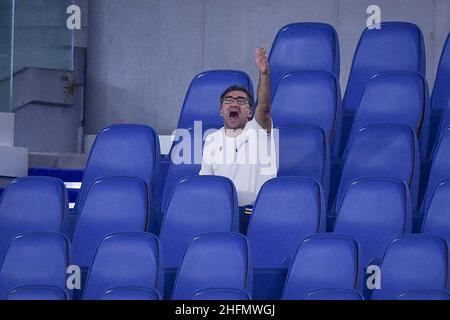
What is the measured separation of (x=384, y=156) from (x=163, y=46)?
132 centimetres

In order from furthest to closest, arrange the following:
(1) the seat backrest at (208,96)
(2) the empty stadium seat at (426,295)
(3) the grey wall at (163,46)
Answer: (3) the grey wall at (163,46) < (1) the seat backrest at (208,96) < (2) the empty stadium seat at (426,295)

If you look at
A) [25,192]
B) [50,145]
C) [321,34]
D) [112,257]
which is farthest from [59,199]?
[50,145]

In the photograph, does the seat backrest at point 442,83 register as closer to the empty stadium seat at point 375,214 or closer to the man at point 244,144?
the man at point 244,144

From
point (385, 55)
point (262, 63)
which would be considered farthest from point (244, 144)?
point (385, 55)

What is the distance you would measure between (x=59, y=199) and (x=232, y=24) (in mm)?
1322

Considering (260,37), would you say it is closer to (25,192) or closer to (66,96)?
(66,96)

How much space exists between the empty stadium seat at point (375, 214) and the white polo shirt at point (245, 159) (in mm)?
215

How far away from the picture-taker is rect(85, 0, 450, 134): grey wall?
335 cm

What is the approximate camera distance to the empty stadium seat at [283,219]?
2006mm

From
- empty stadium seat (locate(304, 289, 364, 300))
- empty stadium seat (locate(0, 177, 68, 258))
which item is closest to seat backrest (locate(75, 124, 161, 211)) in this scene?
empty stadium seat (locate(0, 177, 68, 258))

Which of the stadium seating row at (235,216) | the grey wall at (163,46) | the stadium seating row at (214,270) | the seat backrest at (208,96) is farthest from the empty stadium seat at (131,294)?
the grey wall at (163,46)

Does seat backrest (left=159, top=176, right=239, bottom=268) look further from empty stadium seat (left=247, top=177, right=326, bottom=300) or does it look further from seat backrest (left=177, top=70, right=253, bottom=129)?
seat backrest (left=177, top=70, right=253, bottom=129)

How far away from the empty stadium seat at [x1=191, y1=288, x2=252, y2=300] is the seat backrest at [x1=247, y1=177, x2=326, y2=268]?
28 centimetres
